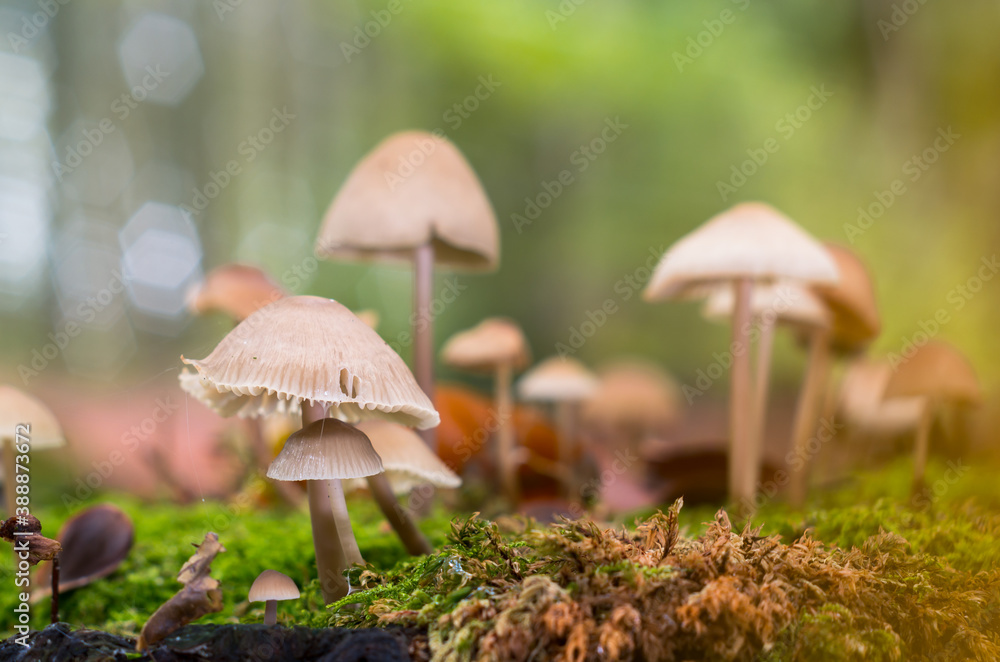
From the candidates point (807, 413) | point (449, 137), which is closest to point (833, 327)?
point (807, 413)

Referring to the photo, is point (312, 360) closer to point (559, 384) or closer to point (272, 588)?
point (272, 588)

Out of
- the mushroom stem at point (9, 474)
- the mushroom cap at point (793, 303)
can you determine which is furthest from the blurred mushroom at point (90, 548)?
the mushroom cap at point (793, 303)

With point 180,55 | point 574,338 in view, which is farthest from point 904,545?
point 180,55

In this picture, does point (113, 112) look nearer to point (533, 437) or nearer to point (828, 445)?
point (533, 437)

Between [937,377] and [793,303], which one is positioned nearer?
[937,377]

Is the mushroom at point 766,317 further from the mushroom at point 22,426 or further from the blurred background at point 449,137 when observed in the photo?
the blurred background at point 449,137

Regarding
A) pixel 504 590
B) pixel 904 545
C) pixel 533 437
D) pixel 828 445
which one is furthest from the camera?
pixel 533 437
